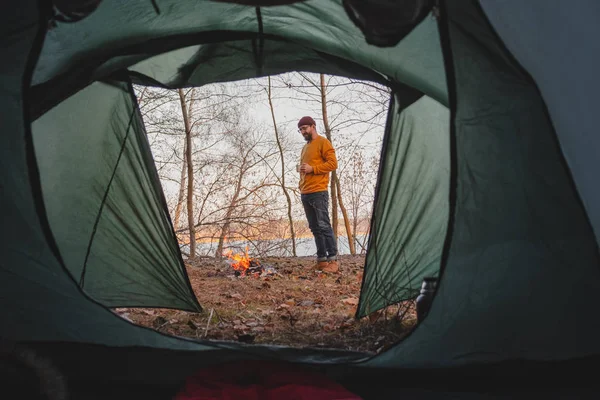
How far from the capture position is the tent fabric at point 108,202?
7.96 ft

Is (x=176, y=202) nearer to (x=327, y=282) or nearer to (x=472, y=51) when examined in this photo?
(x=327, y=282)

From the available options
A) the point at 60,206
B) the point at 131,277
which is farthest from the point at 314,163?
the point at 60,206

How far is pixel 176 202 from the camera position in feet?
25.8

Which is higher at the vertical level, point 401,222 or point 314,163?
point 314,163

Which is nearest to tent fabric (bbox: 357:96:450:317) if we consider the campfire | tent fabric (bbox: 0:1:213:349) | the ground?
the ground

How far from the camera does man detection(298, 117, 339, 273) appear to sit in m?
4.97

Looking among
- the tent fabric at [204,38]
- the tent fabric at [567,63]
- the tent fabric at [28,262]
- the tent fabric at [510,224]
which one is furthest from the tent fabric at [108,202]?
the tent fabric at [567,63]

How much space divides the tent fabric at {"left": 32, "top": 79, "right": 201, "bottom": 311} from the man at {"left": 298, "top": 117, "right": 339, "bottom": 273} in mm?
2215

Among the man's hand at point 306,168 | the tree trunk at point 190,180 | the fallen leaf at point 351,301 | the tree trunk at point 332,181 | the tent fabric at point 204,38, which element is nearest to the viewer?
the tent fabric at point 204,38

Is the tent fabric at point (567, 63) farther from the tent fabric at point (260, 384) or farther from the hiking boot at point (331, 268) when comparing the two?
the hiking boot at point (331, 268)

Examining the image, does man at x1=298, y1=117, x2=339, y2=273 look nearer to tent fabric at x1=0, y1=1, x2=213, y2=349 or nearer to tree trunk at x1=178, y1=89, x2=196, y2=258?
tree trunk at x1=178, y1=89, x2=196, y2=258

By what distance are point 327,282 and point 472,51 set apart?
11.4 ft

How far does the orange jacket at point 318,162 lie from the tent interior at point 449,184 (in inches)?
95.7

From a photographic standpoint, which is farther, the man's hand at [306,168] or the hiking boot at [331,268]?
the hiking boot at [331,268]
